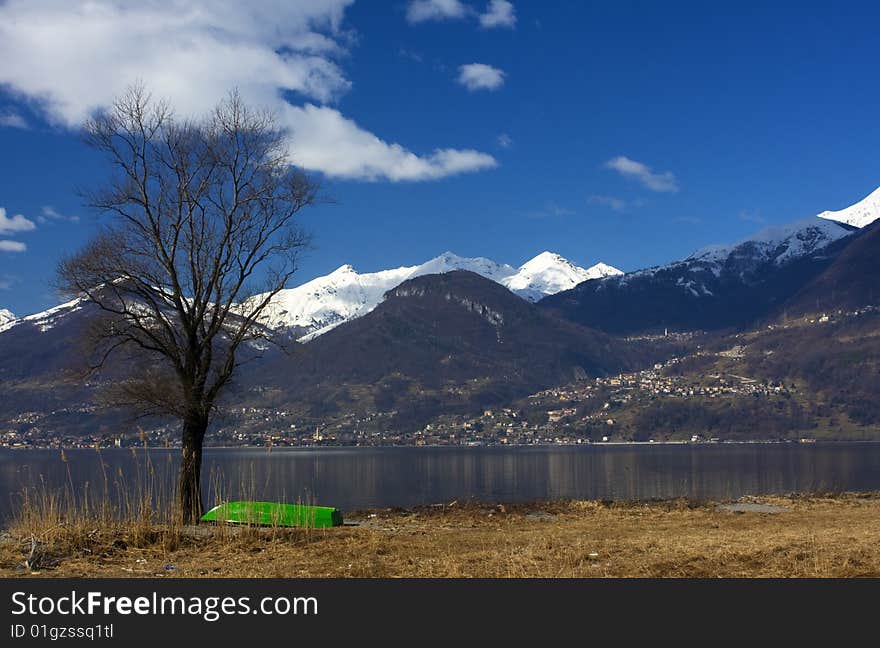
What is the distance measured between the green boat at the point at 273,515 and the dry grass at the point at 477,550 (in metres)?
0.58

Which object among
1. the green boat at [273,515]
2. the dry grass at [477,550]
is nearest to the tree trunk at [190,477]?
the green boat at [273,515]

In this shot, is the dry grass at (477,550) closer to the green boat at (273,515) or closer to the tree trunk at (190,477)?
the green boat at (273,515)

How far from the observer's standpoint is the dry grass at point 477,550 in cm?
1165

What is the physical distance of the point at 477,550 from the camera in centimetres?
1415

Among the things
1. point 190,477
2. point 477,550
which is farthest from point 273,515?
point 190,477

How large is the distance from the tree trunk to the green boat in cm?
41

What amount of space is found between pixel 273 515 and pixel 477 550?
4.67 meters

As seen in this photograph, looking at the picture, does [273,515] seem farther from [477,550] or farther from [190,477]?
[190,477]

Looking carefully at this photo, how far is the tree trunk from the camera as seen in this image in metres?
20.5
